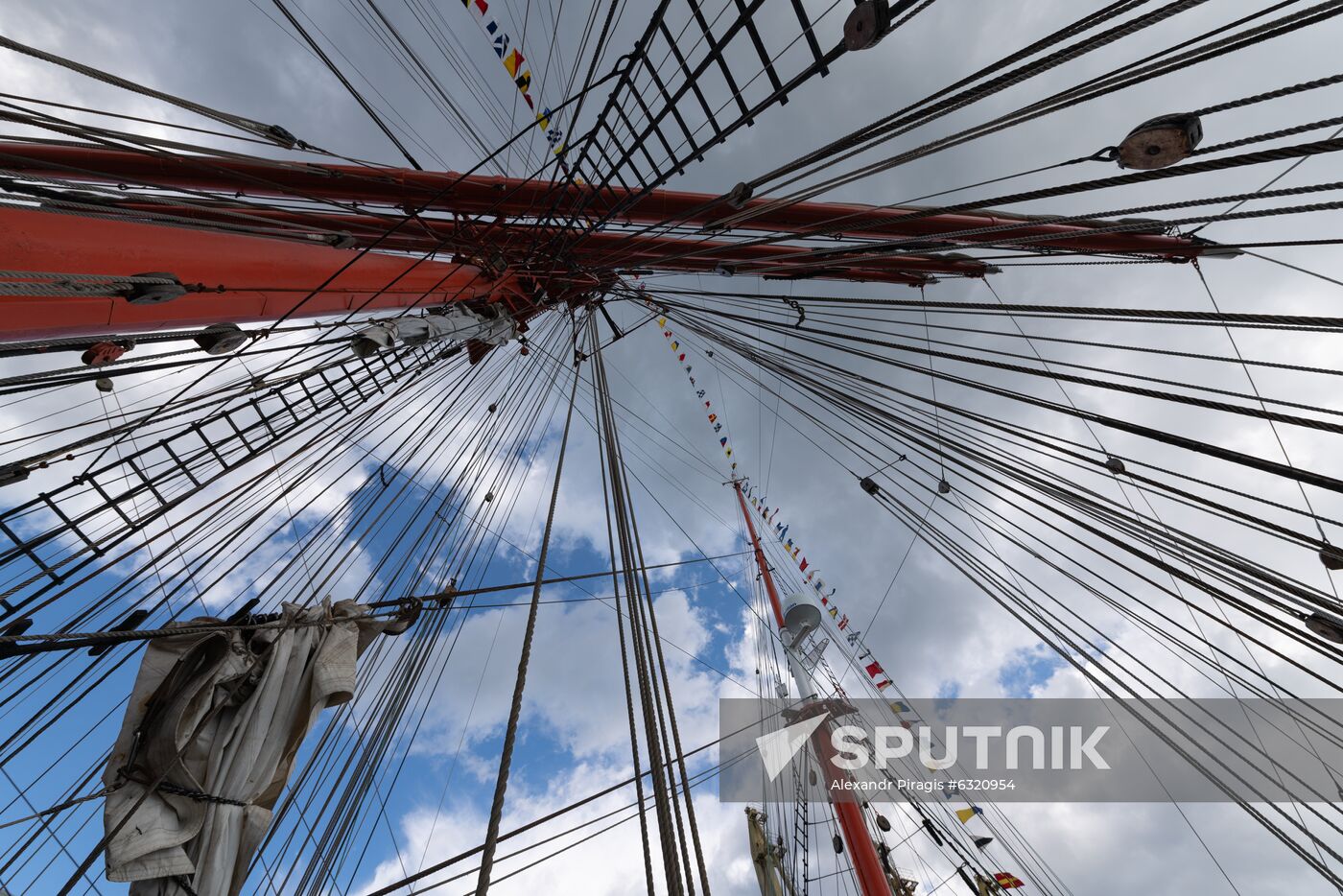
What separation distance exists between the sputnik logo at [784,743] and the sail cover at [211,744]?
9918 mm

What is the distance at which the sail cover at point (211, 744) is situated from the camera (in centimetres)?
229

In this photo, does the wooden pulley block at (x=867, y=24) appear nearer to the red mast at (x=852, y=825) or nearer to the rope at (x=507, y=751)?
the rope at (x=507, y=751)

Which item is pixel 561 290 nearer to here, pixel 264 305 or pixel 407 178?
pixel 407 178

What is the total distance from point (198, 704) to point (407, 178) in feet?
19.7

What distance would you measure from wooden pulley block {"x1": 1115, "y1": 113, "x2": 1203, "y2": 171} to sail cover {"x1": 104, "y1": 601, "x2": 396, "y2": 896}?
4.08 metres

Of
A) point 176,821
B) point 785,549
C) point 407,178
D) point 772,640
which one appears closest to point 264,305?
point 176,821

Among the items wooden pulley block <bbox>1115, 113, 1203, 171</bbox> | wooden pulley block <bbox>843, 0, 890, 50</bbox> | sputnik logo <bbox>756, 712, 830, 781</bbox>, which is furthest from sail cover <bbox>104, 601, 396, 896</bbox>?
sputnik logo <bbox>756, 712, 830, 781</bbox>

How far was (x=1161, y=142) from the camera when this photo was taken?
78.4 inches

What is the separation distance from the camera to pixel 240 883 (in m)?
2.49

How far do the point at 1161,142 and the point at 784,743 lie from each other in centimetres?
1279

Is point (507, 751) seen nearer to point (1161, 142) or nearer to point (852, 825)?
point (1161, 142)

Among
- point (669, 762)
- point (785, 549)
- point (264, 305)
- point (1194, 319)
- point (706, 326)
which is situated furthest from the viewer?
point (785, 549)

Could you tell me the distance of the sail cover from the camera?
7.50 feet

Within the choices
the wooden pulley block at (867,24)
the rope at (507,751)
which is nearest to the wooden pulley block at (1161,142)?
the wooden pulley block at (867,24)
